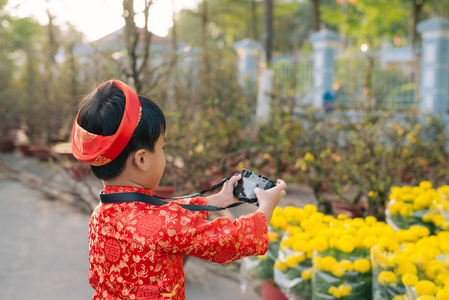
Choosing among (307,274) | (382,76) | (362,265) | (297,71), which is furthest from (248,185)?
(297,71)

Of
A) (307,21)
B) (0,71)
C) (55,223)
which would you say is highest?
(307,21)

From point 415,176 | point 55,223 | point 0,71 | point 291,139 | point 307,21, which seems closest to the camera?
point 415,176

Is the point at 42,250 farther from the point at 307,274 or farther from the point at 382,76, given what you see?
the point at 382,76

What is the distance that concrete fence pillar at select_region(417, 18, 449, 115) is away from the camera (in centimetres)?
816

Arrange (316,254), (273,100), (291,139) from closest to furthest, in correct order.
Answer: (316,254) → (291,139) → (273,100)

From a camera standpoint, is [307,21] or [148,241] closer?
[148,241]

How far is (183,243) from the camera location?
130 centimetres

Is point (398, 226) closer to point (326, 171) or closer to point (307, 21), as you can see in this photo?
point (326, 171)

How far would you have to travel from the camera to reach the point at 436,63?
823cm

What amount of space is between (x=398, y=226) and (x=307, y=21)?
31592mm

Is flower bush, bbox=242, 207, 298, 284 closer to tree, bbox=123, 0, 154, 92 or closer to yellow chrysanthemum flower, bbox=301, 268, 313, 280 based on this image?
yellow chrysanthemum flower, bbox=301, 268, 313, 280

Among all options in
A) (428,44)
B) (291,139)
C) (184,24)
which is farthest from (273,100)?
(184,24)

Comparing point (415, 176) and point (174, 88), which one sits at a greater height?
point (174, 88)

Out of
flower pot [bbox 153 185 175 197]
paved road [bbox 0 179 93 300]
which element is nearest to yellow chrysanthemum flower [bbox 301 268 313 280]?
paved road [bbox 0 179 93 300]
